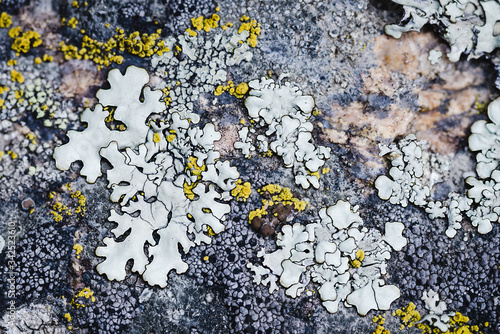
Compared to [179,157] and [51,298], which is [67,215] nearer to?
[51,298]

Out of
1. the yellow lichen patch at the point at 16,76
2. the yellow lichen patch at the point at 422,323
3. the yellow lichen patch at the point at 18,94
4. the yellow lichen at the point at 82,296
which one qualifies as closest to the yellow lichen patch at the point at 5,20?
the yellow lichen patch at the point at 16,76

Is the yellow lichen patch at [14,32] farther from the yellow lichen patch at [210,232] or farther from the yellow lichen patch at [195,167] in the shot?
the yellow lichen patch at [210,232]

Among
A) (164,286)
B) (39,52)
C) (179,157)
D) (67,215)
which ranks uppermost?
(39,52)

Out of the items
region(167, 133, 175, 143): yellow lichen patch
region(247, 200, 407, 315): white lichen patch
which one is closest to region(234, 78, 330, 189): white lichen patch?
region(247, 200, 407, 315): white lichen patch

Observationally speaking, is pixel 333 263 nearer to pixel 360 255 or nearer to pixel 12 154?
pixel 360 255

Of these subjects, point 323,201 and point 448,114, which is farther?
point 448,114

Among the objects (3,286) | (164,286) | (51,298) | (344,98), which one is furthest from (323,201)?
(3,286)

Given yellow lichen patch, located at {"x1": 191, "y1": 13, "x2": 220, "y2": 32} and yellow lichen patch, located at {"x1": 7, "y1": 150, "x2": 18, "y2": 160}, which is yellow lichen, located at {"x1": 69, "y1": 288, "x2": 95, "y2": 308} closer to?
yellow lichen patch, located at {"x1": 7, "y1": 150, "x2": 18, "y2": 160}
